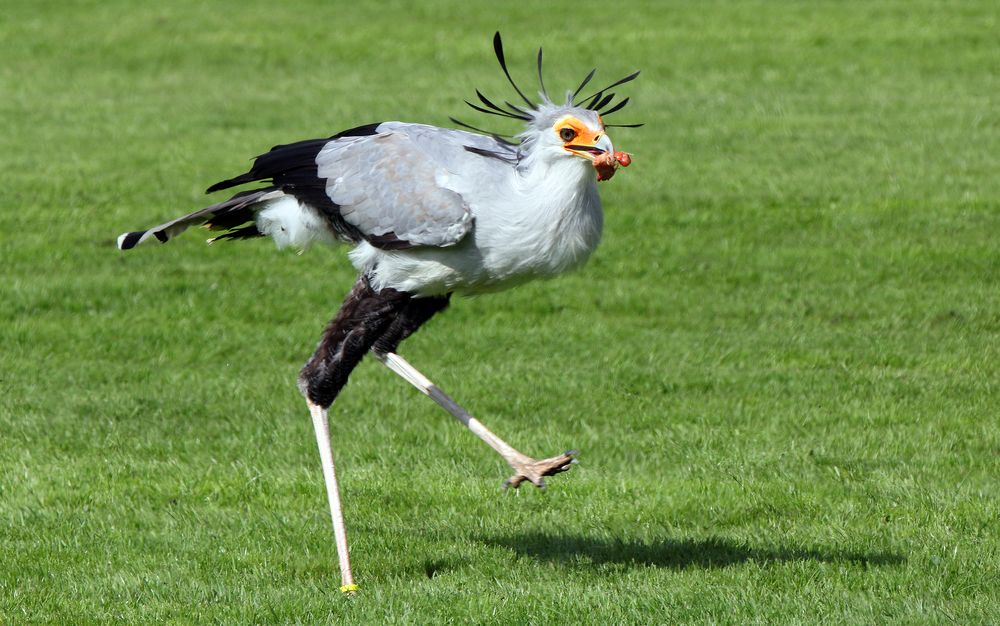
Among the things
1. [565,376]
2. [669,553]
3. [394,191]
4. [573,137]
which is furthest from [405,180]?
[565,376]

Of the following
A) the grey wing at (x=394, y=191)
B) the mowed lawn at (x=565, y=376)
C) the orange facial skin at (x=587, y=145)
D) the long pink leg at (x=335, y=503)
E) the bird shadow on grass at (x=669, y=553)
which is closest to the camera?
the orange facial skin at (x=587, y=145)

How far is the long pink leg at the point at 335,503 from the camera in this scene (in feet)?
20.0

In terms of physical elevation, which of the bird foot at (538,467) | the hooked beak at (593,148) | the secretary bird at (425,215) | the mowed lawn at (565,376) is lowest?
the mowed lawn at (565,376)

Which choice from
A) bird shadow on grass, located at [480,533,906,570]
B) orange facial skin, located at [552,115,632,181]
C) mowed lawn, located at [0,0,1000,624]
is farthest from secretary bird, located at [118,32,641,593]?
mowed lawn, located at [0,0,1000,624]

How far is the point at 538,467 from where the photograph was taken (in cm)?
602

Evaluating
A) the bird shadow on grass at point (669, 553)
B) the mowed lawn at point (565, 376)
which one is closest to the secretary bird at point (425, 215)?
the bird shadow on grass at point (669, 553)

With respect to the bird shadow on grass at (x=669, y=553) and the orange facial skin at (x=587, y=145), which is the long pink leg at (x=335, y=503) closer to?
the bird shadow on grass at (x=669, y=553)

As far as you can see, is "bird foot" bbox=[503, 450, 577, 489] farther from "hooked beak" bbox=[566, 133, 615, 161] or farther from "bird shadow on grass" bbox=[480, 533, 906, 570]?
"hooked beak" bbox=[566, 133, 615, 161]

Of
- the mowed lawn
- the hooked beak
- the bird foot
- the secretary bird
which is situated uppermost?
the hooked beak

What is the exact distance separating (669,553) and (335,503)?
153 cm

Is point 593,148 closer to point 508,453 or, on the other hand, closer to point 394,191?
point 394,191

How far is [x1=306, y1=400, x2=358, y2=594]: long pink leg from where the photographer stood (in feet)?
20.0

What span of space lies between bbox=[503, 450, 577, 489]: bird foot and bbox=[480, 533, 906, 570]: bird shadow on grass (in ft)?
1.84

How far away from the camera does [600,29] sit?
20.8 meters
